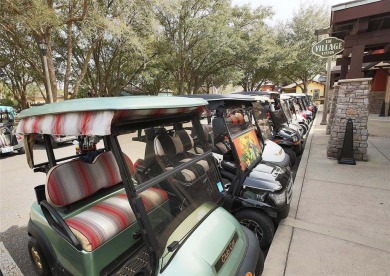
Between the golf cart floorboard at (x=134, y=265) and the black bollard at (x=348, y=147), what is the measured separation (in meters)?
5.37

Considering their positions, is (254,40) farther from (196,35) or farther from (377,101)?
(377,101)

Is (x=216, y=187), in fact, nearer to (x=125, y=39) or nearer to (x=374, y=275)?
(x=374, y=275)

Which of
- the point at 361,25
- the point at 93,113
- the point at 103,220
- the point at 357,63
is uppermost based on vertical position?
the point at 361,25

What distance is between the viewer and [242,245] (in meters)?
1.85

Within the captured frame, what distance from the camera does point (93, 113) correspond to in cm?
139

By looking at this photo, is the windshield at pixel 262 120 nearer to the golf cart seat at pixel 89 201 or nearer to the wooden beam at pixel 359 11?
the wooden beam at pixel 359 11

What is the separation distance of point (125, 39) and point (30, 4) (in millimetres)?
4282

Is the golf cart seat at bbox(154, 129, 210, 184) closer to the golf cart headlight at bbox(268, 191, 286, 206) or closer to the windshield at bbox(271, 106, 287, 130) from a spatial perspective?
the golf cart headlight at bbox(268, 191, 286, 206)

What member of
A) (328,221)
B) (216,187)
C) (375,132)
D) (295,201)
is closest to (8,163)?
(216,187)

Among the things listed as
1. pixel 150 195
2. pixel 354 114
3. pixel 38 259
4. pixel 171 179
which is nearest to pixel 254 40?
pixel 354 114

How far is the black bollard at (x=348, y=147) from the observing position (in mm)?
5539

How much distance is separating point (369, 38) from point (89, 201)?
6.86m

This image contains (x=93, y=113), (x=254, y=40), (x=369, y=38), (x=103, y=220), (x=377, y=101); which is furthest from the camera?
(x=377, y=101)

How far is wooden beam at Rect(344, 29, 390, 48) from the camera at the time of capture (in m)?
5.37
